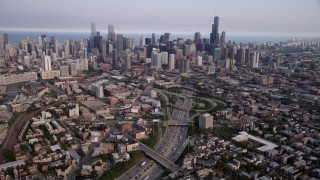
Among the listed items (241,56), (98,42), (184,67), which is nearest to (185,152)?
(184,67)

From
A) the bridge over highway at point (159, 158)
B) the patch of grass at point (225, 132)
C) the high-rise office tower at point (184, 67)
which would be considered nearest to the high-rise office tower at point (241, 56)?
the high-rise office tower at point (184, 67)

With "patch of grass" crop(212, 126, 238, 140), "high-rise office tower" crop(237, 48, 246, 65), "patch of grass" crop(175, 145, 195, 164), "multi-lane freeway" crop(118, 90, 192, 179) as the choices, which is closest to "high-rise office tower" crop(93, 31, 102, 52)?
"high-rise office tower" crop(237, 48, 246, 65)

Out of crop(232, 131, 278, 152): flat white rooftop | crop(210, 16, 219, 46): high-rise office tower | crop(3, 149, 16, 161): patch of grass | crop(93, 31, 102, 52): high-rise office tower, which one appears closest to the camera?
crop(3, 149, 16, 161): patch of grass

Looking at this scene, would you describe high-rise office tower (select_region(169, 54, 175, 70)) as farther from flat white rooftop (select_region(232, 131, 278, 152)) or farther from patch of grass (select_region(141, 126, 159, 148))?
flat white rooftop (select_region(232, 131, 278, 152))

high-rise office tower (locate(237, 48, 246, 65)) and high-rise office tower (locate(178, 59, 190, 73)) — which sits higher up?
high-rise office tower (locate(237, 48, 246, 65))

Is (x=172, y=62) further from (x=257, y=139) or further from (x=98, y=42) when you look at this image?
(x=257, y=139)

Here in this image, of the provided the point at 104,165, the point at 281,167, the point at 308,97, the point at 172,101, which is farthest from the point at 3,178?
the point at 308,97

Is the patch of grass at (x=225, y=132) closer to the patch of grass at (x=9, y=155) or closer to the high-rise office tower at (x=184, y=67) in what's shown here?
the patch of grass at (x=9, y=155)

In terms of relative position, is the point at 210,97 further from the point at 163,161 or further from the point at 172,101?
the point at 163,161
